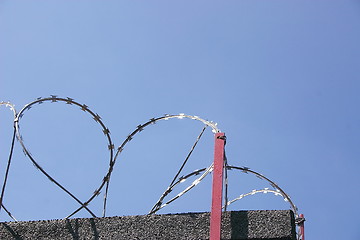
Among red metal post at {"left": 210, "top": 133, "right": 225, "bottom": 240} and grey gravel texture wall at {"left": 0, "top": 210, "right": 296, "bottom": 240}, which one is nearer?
red metal post at {"left": 210, "top": 133, "right": 225, "bottom": 240}

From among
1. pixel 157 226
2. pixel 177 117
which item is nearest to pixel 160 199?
pixel 157 226

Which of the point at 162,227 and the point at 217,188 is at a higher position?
the point at 217,188

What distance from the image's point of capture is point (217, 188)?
593 centimetres

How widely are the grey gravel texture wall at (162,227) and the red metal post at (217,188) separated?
0.23 meters

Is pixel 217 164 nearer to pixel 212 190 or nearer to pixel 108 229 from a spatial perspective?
pixel 212 190

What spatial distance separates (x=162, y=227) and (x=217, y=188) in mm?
682

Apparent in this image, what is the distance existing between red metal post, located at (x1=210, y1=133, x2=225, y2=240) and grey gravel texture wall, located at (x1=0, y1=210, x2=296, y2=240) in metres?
0.23

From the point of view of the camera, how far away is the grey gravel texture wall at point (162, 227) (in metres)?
5.88

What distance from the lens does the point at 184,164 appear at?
6.85 m

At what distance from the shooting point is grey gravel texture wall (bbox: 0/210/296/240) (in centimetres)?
588

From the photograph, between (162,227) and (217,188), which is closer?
(217,188)

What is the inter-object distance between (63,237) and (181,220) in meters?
1.21

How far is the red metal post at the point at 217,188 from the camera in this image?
572 centimetres

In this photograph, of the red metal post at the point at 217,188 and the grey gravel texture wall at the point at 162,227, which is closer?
the red metal post at the point at 217,188
